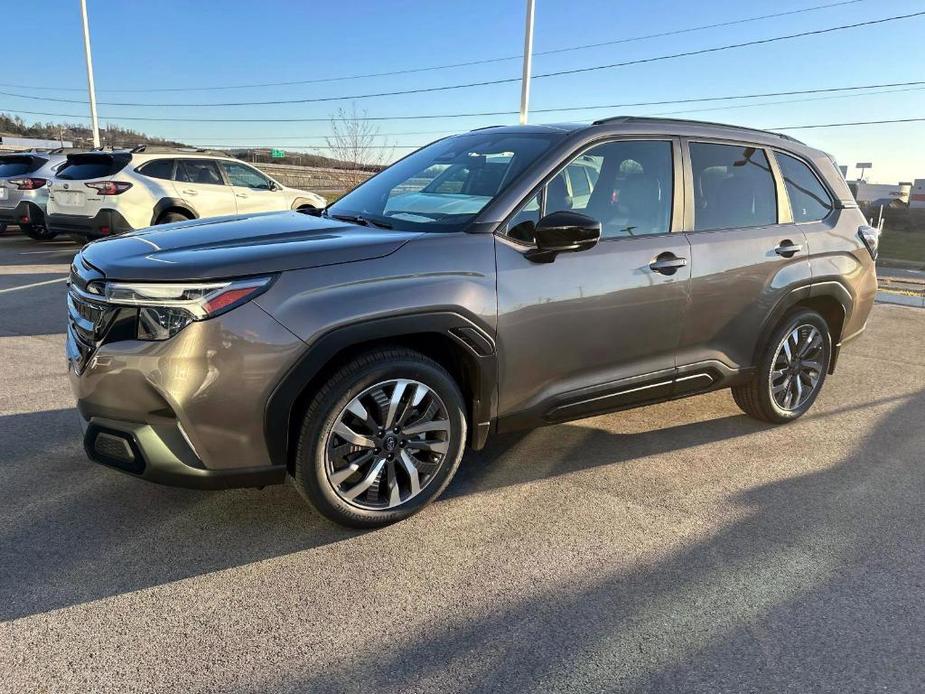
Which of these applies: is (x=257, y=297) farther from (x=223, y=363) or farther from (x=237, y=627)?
(x=237, y=627)

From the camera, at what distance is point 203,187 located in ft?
36.9

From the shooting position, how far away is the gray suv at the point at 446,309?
267cm

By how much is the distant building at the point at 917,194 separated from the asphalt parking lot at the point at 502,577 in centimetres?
9981

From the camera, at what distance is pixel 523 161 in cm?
346

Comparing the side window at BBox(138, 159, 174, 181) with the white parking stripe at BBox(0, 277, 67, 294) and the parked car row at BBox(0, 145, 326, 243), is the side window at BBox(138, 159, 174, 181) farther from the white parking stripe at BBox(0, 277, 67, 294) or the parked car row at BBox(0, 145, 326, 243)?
the white parking stripe at BBox(0, 277, 67, 294)

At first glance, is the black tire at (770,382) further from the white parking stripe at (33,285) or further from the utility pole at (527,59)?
the utility pole at (527,59)

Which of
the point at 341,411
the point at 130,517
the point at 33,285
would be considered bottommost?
the point at 33,285

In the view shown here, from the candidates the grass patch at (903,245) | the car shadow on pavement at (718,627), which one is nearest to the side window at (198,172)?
the car shadow on pavement at (718,627)

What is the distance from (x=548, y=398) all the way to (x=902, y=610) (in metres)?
1.69

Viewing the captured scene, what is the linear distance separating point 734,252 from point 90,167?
10.1m

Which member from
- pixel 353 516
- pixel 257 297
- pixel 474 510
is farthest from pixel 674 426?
pixel 257 297

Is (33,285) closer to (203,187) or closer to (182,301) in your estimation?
(203,187)

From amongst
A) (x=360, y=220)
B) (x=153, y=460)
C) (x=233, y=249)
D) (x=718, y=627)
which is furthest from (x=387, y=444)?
(x=718, y=627)

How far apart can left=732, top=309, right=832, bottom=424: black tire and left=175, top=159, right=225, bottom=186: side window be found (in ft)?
31.6
